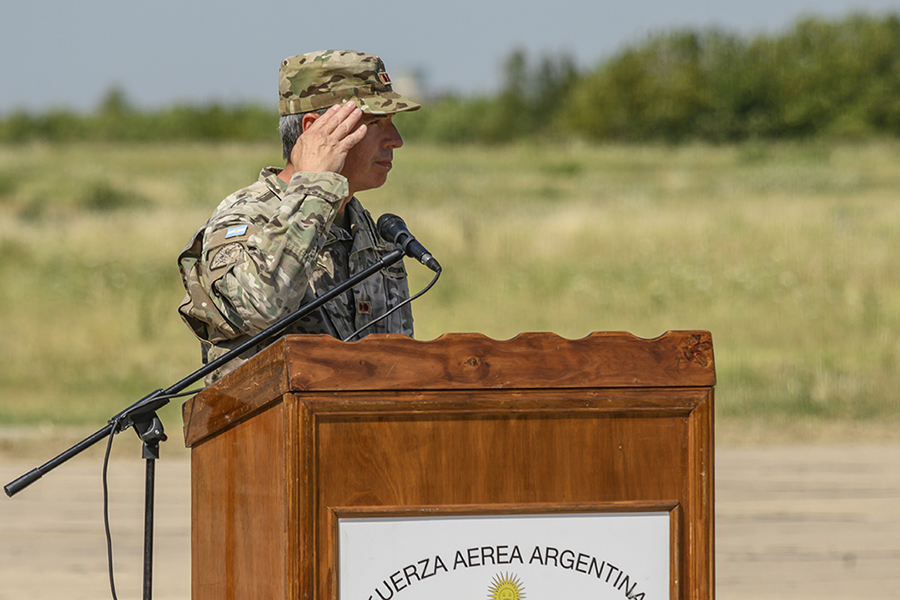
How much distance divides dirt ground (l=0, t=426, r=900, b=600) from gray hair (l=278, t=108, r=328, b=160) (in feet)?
10.6

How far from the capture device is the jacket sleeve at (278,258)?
228cm

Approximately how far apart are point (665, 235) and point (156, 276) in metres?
8.08

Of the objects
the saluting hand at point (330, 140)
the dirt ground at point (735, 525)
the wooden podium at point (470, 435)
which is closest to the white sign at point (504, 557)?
the wooden podium at point (470, 435)

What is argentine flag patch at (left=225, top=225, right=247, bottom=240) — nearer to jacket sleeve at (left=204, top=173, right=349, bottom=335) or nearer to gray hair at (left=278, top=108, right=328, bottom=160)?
jacket sleeve at (left=204, top=173, right=349, bottom=335)

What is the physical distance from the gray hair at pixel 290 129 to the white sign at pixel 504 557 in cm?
110

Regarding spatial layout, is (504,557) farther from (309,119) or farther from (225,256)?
(309,119)

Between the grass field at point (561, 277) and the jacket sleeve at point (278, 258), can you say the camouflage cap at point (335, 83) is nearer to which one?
the jacket sleeve at point (278, 258)

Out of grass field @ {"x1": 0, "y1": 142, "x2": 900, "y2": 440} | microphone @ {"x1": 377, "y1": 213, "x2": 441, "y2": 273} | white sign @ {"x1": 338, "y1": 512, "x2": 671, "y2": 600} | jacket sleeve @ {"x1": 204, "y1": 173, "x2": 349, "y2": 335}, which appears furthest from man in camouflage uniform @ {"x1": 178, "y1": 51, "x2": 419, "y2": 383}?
grass field @ {"x1": 0, "y1": 142, "x2": 900, "y2": 440}

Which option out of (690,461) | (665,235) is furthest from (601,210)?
(690,461)

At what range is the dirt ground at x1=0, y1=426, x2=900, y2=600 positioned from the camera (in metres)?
5.70

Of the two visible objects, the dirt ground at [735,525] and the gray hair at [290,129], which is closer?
the gray hair at [290,129]

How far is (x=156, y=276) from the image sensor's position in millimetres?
16984

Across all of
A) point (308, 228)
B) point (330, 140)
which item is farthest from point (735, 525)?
point (308, 228)

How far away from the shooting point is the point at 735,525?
7027 millimetres
